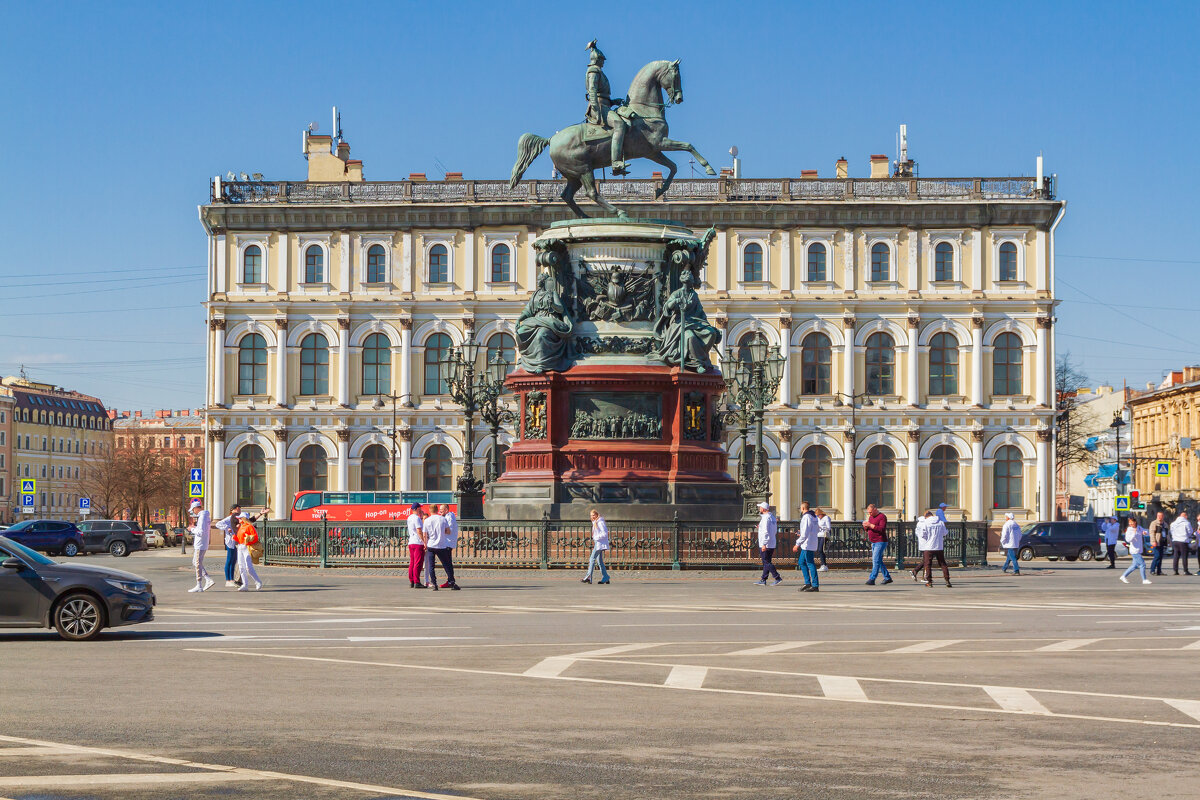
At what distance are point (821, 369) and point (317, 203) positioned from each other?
24.8m

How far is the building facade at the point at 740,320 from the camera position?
80.1 meters

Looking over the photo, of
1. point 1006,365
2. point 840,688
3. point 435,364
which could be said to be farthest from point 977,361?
point 840,688

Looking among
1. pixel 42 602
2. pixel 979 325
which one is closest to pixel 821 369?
pixel 979 325

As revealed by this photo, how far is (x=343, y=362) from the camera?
81438mm

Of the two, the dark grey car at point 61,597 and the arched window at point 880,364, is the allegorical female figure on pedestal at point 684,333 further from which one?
the arched window at point 880,364

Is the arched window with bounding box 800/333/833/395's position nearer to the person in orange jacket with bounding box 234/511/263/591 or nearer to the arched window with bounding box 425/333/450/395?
the arched window with bounding box 425/333/450/395

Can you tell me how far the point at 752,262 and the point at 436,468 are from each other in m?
17.6

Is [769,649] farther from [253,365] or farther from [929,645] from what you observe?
[253,365]

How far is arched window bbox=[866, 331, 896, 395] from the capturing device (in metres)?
81.1

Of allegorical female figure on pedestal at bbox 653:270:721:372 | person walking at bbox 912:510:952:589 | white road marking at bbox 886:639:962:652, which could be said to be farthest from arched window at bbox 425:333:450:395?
white road marking at bbox 886:639:962:652

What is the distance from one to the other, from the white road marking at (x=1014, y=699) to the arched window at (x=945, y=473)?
6771 cm

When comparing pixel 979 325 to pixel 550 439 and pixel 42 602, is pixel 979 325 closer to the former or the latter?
pixel 550 439

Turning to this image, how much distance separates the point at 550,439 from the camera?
126 ft

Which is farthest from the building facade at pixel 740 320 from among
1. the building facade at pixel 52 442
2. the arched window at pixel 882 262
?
the building facade at pixel 52 442
